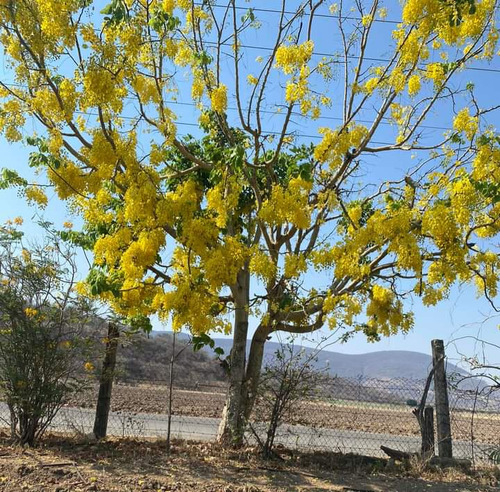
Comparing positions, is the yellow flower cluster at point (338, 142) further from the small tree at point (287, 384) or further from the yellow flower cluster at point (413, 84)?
the small tree at point (287, 384)

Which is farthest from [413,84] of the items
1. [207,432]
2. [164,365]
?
[164,365]

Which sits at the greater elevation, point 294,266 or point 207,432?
point 294,266

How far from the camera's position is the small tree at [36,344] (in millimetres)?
6602

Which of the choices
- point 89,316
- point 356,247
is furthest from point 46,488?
point 356,247

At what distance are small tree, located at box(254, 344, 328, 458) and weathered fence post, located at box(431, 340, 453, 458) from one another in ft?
5.71

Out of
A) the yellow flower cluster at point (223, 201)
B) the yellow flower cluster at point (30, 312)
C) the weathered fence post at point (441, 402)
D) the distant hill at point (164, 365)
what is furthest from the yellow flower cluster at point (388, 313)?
the distant hill at point (164, 365)

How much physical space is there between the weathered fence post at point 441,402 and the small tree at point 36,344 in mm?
4747

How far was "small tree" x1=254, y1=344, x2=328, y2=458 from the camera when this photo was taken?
6691mm

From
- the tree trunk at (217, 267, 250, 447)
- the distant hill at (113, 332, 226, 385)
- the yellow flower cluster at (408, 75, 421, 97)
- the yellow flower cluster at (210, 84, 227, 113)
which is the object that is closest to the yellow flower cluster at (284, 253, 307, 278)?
the tree trunk at (217, 267, 250, 447)

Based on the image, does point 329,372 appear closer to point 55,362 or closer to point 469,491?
point 469,491

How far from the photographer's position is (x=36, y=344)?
21.8ft

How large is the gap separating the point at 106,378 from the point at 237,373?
1819 millimetres

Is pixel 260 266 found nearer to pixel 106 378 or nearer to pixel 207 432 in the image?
pixel 106 378

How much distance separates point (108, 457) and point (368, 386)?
4.82 meters
